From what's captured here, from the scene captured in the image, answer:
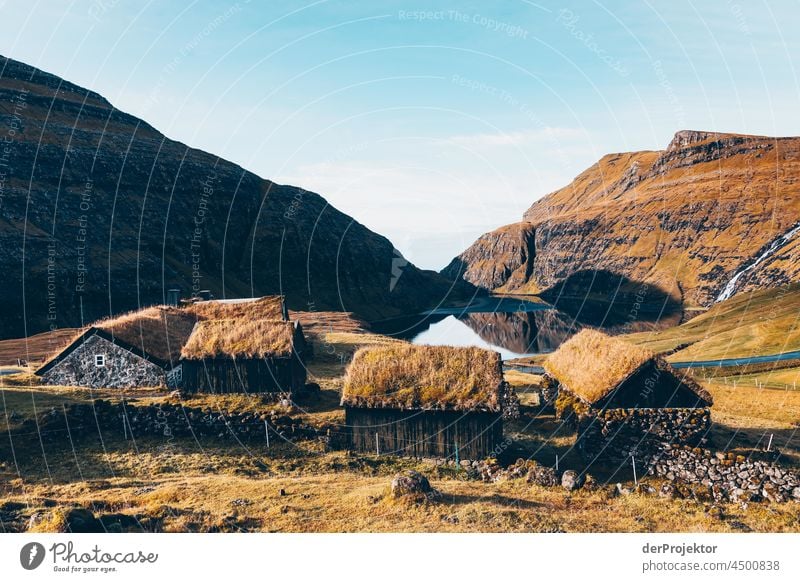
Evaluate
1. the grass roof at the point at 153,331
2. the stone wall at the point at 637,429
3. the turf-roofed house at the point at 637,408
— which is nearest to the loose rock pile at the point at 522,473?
the stone wall at the point at 637,429

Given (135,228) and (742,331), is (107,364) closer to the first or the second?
(742,331)

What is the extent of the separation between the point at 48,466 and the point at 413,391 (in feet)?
58.2

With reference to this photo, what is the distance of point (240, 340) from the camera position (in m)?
35.8

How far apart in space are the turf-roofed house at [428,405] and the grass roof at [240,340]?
346 inches

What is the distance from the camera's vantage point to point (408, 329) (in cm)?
14450

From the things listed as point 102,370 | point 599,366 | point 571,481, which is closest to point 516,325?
point 599,366

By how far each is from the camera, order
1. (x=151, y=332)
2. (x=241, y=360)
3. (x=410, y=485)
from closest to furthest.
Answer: (x=410, y=485) < (x=241, y=360) < (x=151, y=332)

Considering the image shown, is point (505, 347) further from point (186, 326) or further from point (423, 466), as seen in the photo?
point (423, 466)

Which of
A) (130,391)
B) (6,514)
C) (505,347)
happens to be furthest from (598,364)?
(505,347)

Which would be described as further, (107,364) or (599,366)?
(107,364)

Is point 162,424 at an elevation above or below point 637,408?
below

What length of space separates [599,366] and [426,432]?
995cm

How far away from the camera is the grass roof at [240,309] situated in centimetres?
4643

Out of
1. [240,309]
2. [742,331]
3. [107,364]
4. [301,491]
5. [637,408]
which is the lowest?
[301,491]
